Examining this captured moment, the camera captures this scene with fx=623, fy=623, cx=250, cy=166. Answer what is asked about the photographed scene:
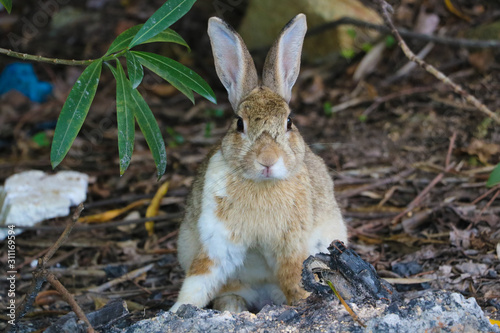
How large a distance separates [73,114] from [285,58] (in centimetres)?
162

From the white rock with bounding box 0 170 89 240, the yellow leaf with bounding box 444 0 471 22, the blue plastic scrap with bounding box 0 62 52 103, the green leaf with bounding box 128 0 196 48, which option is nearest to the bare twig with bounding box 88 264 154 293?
the white rock with bounding box 0 170 89 240

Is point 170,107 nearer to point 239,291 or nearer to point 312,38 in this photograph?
point 312,38

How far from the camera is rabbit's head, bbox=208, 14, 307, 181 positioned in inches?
152

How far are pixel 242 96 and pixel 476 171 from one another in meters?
2.65

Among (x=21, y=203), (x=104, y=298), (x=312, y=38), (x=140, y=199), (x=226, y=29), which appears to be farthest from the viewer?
(x=312, y=38)

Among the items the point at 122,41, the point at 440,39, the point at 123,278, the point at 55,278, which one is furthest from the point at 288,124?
the point at 440,39

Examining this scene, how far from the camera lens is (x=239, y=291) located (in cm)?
448

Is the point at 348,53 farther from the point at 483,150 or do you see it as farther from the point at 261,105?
the point at 261,105

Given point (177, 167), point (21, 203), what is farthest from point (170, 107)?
point (21, 203)

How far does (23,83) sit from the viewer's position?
856 centimetres

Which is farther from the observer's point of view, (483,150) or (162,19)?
(483,150)

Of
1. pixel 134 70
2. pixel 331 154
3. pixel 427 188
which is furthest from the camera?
pixel 331 154

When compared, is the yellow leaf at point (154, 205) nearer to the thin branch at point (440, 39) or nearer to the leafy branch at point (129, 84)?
the leafy branch at point (129, 84)

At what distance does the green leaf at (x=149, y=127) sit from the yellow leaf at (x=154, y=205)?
2051mm
